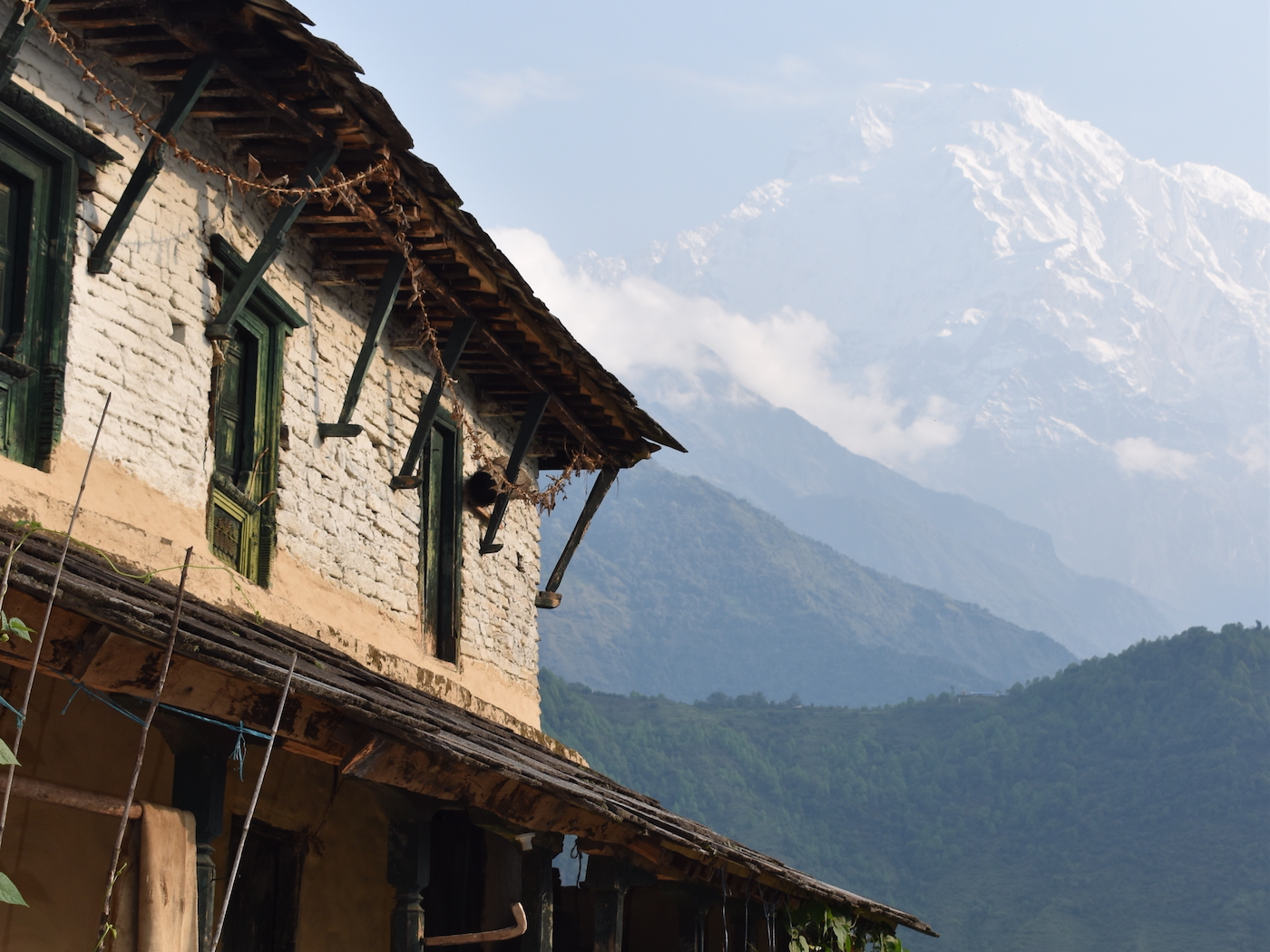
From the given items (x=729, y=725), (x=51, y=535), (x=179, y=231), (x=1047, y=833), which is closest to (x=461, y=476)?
(x=179, y=231)

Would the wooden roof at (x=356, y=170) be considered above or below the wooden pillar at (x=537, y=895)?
above

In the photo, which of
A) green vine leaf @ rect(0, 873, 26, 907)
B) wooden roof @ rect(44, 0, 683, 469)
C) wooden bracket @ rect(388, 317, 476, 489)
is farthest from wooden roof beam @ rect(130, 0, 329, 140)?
green vine leaf @ rect(0, 873, 26, 907)

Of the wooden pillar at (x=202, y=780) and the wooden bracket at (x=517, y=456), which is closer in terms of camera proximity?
the wooden pillar at (x=202, y=780)

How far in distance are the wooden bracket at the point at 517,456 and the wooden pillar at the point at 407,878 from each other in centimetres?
589

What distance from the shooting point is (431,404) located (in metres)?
10.6

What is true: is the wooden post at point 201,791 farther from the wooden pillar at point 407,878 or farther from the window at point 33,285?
the window at point 33,285

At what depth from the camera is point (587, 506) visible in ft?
44.9

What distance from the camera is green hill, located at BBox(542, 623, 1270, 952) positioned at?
87438 millimetres

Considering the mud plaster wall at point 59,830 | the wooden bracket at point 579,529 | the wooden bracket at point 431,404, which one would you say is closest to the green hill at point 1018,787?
the wooden bracket at point 579,529

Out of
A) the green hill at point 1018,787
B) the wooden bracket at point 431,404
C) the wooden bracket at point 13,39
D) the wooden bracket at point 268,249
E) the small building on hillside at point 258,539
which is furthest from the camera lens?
the green hill at point 1018,787

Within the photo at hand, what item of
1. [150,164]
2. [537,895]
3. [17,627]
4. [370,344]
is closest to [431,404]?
[370,344]

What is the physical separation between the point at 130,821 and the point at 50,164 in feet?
12.0

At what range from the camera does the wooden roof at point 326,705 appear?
4.26m

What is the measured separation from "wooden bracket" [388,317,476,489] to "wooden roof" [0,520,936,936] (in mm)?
3023
